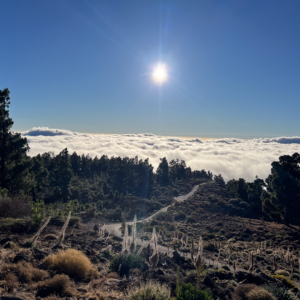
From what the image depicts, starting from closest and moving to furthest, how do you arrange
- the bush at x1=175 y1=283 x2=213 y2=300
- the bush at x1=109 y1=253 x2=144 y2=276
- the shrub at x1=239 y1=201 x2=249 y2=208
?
the bush at x1=175 y1=283 x2=213 y2=300 → the bush at x1=109 y1=253 x2=144 y2=276 → the shrub at x1=239 y1=201 x2=249 y2=208

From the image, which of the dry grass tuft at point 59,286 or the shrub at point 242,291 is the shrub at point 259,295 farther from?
the dry grass tuft at point 59,286

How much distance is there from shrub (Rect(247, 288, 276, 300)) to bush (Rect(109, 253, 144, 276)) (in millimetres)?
4632

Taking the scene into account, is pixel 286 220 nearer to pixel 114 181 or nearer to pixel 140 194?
pixel 140 194

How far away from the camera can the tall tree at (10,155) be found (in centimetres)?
2255

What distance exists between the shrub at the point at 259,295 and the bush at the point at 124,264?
4.63 m

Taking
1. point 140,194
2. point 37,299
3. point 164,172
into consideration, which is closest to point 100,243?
point 37,299

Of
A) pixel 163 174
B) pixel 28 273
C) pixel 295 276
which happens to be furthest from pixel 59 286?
pixel 163 174

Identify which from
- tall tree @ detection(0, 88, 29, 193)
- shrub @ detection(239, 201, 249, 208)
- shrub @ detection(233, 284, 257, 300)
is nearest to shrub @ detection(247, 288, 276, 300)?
shrub @ detection(233, 284, 257, 300)

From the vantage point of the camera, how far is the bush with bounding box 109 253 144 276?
916 centimetres

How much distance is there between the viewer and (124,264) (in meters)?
9.48

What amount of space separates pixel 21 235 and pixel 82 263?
20.5 ft

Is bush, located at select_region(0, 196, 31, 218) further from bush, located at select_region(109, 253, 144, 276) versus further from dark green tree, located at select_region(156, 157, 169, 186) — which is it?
dark green tree, located at select_region(156, 157, 169, 186)

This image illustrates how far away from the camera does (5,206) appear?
1492 cm

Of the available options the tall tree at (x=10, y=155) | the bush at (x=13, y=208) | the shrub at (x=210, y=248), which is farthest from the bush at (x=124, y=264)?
the tall tree at (x=10, y=155)
